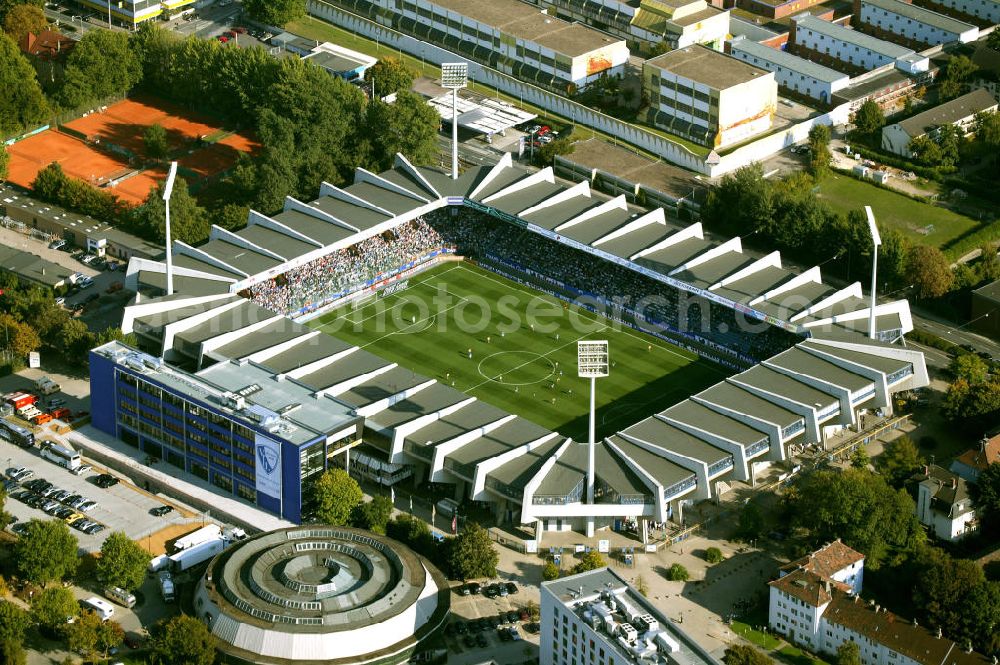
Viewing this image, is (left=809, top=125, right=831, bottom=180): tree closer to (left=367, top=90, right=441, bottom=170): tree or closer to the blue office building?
(left=367, top=90, right=441, bottom=170): tree

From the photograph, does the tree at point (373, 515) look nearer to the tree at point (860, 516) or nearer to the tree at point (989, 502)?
the tree at point (860, 516)

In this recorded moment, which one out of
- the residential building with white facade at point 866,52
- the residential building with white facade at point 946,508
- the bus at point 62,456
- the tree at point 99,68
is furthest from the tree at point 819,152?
the bus at point 62,456

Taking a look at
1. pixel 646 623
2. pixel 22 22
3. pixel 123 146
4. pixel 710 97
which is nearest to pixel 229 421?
pixel 646 623

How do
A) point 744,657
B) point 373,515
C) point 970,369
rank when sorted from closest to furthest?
point 744,657 < point 373,515 < point 970,369

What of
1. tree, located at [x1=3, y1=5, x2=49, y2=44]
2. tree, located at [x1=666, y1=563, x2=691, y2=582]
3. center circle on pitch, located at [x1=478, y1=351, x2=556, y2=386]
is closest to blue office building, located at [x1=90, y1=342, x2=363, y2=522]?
center circle on pitch, located at [x1=478, y1=351, x2=556, y2=386]

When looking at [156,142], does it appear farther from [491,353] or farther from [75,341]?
[491,353]

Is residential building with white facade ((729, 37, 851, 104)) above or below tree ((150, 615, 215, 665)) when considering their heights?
above

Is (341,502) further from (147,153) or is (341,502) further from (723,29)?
(723,29)
